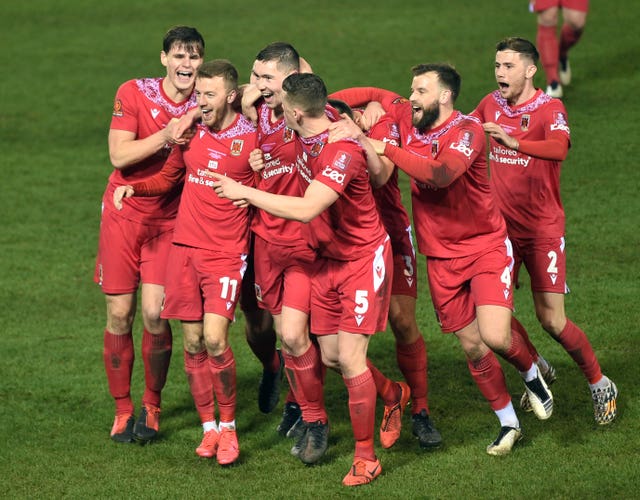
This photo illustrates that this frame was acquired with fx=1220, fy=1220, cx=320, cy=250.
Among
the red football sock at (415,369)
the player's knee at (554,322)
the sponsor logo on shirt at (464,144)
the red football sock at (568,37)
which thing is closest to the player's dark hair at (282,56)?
the sponsor logo on shirt at (464,144)

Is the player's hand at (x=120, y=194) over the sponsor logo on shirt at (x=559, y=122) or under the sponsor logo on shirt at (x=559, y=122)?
under

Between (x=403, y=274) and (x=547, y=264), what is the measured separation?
1.04 m

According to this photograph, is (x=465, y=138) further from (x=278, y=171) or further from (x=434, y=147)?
(x=278, y=171)

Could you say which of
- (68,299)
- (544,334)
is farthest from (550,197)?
(68,299)

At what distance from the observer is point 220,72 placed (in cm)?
777

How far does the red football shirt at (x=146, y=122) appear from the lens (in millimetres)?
8289

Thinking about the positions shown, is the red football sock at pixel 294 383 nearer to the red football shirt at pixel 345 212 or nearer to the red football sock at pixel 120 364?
the red football shirt at pixel 345 212

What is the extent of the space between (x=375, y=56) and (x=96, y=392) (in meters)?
11.2

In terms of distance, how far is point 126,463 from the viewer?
812 cm

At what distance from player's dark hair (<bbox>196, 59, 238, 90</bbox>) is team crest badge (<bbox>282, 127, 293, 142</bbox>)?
44 cm

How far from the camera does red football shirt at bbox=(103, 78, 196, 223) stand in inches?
326

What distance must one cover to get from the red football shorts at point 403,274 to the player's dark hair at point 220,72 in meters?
1.66

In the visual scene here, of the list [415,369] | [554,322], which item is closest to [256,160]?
[415,369]

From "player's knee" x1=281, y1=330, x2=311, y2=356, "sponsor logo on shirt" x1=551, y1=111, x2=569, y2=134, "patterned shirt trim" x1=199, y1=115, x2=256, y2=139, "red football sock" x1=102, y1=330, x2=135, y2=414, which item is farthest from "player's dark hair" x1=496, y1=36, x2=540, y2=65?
"red football sock" x1=102, y1=330, x2=135, y2=414
